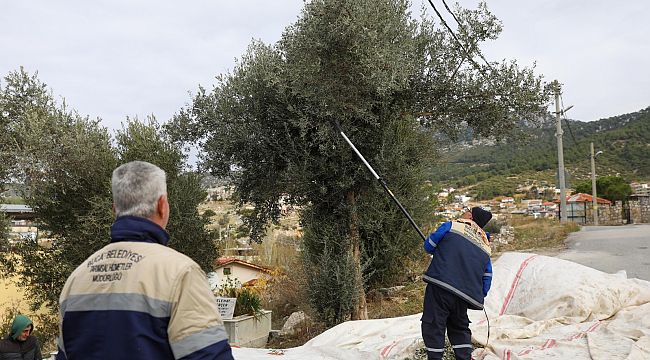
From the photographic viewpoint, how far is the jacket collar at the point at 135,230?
1.97 m

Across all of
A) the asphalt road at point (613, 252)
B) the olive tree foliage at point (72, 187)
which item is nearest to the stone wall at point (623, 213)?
the asphalt road at point (613, 252)

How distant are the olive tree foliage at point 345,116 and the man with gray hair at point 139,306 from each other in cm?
666

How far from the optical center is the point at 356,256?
9.55m

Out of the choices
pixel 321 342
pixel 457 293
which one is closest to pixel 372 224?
pixel 321 342

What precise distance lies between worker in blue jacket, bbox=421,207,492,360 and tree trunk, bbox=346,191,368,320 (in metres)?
3.89

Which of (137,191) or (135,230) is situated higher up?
(137,191)

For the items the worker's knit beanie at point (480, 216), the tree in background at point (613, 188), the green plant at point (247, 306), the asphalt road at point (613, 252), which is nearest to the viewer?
the worker's knit beanie at point (480, 216)

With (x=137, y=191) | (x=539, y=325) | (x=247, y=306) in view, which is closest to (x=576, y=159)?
(x=247, y=306)

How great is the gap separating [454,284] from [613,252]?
11497mm

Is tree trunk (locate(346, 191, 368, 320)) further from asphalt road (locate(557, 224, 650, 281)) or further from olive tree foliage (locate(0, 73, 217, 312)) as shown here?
asphalt road (locate(557, 224, 650, 281))

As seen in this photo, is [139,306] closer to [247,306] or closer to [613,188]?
[247,306]

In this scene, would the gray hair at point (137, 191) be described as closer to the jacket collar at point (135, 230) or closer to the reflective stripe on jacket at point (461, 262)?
the jacket collar at point (135, 230)

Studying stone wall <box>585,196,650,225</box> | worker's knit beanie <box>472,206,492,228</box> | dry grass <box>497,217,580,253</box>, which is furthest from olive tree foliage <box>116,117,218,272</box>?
stone wall <box>585,196,650,225</box>

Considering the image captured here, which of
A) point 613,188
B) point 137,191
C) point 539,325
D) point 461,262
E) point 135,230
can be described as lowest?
point 539,325
